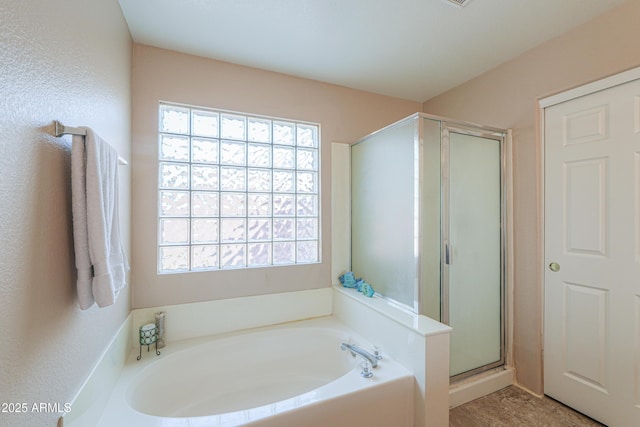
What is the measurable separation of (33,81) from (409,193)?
5.86 feet

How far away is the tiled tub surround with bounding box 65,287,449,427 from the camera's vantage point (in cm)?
131

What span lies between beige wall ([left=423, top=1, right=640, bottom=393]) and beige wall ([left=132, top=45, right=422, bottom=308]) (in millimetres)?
1017

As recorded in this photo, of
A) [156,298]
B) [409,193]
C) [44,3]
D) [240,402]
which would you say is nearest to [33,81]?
[44,3]

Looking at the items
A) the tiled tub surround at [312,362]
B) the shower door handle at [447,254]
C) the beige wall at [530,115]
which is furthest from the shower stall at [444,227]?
the tiled tub surround at [312,362]

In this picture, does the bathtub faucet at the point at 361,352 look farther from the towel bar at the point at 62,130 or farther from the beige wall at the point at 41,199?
the towel bar at the point at 62,130

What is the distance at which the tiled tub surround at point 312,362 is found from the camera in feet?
4.30

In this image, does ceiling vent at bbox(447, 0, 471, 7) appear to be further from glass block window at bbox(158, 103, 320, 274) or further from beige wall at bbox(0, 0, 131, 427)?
beige wall at bbox(0, 0, 131, 427)

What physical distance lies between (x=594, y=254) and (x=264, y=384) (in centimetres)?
234

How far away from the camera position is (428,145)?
181cm

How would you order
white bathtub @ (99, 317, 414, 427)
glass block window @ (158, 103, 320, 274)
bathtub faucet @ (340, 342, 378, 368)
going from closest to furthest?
white bathtub @ (99, 317, 414, 427), bathtub faucet @ (340, 342, 378, 368), glass block window @ (158, 103, 320, 274)

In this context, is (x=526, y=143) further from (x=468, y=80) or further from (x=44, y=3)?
(x=44, y=3)

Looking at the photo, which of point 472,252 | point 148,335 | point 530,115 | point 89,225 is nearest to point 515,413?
point 472,252

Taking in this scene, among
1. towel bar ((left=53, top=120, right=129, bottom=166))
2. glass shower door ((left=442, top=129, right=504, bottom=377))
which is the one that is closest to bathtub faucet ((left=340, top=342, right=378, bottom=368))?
glass shower door ((left=442, top=129, right=504, bottom=377))

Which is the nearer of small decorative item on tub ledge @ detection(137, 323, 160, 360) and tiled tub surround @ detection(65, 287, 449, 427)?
tiled tub surround @ detection(65, 287, 449, 427)
